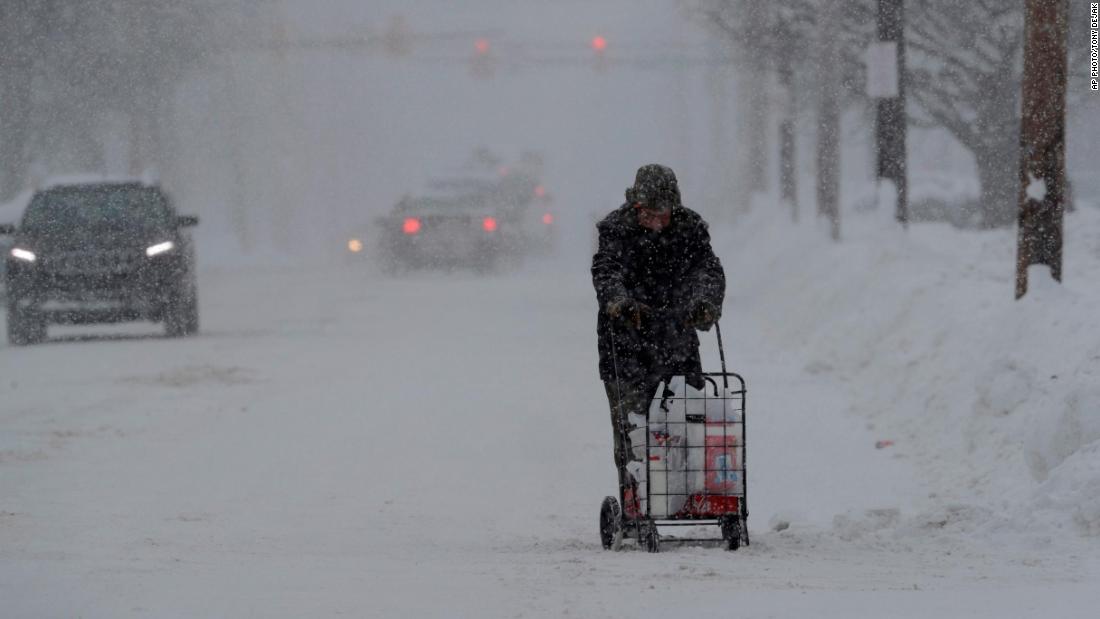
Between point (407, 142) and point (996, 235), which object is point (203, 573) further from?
point (407, 142)

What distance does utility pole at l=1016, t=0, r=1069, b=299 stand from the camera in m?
12.1

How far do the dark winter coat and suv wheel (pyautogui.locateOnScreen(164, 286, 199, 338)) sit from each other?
12797 mm

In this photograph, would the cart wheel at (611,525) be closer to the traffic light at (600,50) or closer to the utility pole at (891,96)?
the utility pole at (891,96)

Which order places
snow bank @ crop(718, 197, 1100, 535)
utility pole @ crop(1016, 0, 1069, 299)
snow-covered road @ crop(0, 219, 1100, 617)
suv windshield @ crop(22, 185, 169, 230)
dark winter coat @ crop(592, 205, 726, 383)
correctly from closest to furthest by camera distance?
1. snow-covered road @ crop(0, 219, 1100, 617)
2. dark winter coat @ crop(592, 205, 726, 383)
3. snow bank @ crop(718, 197, 1100, 535)
4. utility pole @ crop(1016, 0, 1069, 299)
5. suv windshield @ crop(22, 185, 169, 230)

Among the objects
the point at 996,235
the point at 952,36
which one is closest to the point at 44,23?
the point at 952,36

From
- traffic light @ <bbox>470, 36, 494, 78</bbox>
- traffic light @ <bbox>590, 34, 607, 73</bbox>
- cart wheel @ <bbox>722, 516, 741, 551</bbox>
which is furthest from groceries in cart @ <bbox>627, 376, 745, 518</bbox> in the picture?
traffic light @ <bbox>590, 34, 607, 73</bbox>

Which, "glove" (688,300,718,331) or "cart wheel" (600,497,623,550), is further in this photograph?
"cart wheel" (600,497,623,550)

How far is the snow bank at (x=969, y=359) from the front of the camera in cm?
827

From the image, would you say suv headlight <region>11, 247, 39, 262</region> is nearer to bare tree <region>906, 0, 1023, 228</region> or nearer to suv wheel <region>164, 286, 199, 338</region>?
suv wheel <region>164, 286, 199, 338</region>

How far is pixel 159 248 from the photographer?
19.5m

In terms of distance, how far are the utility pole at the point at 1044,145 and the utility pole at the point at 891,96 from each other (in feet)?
27.5

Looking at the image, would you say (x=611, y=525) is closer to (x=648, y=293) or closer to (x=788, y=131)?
(x=648, y=293)

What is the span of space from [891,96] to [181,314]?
851 centimetres

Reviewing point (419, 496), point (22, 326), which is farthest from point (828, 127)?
point (419, 496)
